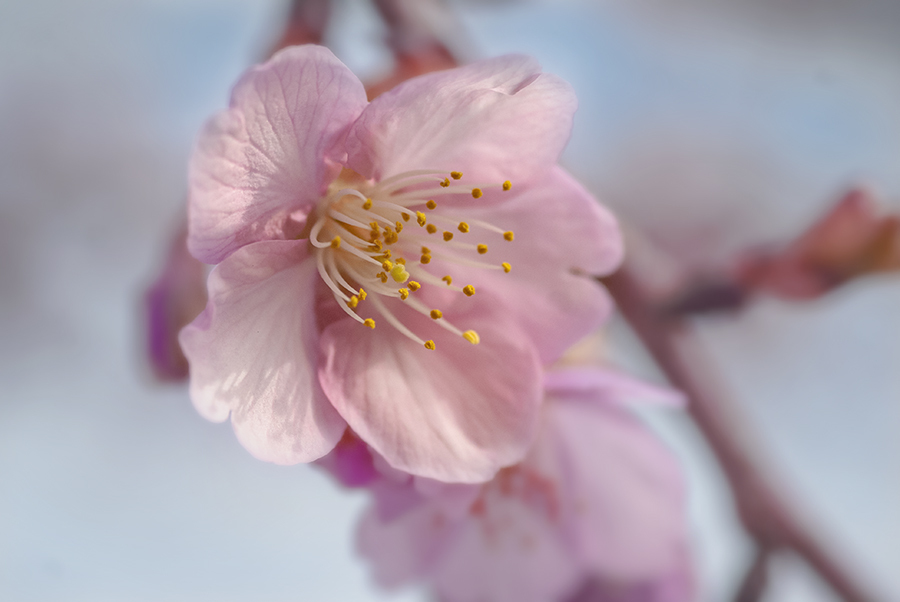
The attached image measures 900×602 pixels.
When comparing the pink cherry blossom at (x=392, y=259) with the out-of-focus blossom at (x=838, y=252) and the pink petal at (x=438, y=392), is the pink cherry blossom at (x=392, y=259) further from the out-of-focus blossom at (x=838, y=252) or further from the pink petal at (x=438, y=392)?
the out-of-focus blossom at (x=838, y=252)

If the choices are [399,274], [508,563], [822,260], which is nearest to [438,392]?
[399,274]

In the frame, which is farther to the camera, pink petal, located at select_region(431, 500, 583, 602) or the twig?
the twig

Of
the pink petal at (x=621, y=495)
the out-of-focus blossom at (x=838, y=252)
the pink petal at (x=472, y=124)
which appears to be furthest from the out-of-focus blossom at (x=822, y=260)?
the pink petal at (x=472, y=124)

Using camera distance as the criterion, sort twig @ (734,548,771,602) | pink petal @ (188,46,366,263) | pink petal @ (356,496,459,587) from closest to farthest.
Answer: pink petal @ (188,46,366,263), pink petal @ (356,496,459,587), twig @ (734,548,771,602)

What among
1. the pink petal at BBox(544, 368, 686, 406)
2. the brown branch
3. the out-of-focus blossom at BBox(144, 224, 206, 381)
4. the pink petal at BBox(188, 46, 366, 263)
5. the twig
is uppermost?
the pink petal at BBox(188, 46, 366, 263)

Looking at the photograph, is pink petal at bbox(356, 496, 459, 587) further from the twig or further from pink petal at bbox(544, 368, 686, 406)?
the twig

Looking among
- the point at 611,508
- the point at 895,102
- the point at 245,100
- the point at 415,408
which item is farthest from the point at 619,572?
the point at 895,102

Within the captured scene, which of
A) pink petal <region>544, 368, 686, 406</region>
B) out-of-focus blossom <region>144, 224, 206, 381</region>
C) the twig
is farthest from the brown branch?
out-of-focus blossom <region>144, 224, 206, 381</region>
